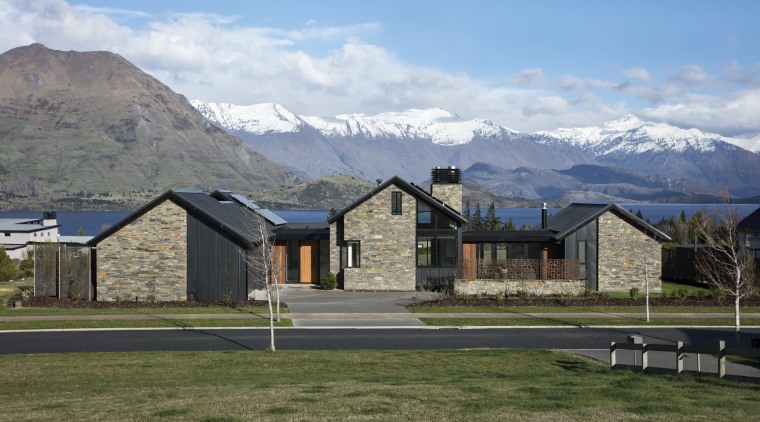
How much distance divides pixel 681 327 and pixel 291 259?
22.3 metres

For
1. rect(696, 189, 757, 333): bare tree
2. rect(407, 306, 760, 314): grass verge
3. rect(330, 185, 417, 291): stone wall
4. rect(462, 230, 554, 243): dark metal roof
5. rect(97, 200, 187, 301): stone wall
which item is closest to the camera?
rect(696, 189, 757, 333): bare tree

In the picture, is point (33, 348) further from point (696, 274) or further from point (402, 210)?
point (696, 274)

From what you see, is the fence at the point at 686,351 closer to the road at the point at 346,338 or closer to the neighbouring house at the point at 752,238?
the road at the point at 346,338

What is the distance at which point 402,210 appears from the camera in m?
41.5

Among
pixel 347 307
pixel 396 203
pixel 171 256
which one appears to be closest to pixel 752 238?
pixel 396 203

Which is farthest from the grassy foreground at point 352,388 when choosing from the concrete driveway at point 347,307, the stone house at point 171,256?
the stone house at point 171,256

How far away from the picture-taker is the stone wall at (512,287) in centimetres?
3884

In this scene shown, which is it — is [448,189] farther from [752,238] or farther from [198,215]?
[752,238]

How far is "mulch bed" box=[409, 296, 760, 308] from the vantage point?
Result: 3450cm

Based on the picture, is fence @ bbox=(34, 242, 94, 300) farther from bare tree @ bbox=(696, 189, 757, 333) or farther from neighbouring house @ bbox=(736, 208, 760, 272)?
neighbouring house @ bbox=(736, 208, 760, 272)

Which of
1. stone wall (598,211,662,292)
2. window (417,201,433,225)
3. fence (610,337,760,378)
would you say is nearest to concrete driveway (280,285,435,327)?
window (417,201,433,225)

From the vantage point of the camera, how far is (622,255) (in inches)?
1628

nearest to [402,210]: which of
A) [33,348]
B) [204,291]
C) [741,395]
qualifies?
[204,291]

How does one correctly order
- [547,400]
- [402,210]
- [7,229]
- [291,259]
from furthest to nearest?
1. [7,229]
2. [291,259]
3. [402,210]
4. [547,400]
